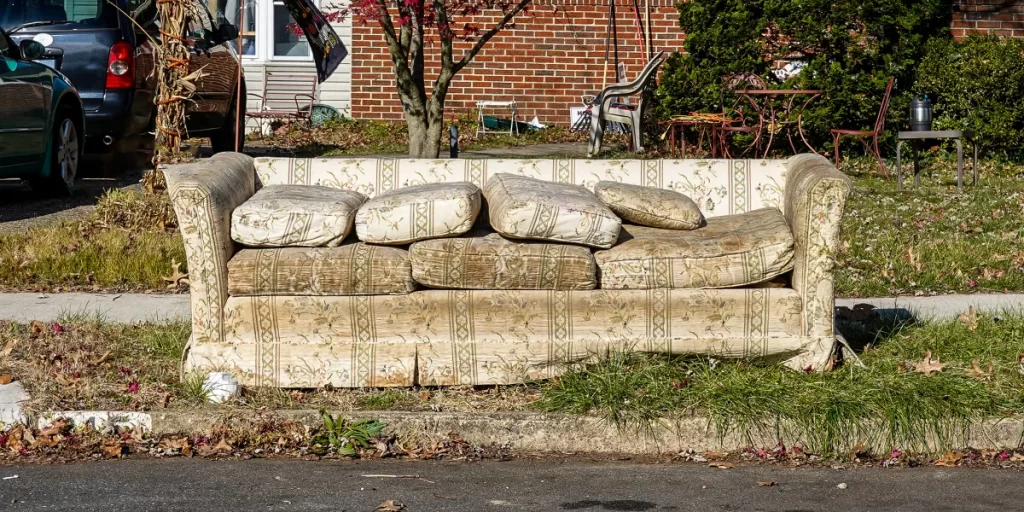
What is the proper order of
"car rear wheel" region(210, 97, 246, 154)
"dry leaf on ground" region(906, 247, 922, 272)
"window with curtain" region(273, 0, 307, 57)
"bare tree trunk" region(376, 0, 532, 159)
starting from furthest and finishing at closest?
1. "window with curtain" region(273, 0, 307, 57)
2. "car rear wheel" region(210, 97, 246, 154)
3. "bare tree trunk" region(376, 0, 532, 159)
4. "dry leaf on ground" region(906, 247, 922, 272)

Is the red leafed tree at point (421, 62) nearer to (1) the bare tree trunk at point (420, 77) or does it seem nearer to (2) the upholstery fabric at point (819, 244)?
(1) the bare tree trunk at point (420, 77)

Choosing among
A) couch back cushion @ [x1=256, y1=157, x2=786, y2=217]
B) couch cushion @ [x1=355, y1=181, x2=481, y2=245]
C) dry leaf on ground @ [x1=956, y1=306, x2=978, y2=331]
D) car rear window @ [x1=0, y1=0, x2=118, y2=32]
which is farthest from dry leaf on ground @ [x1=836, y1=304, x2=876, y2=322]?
car rear window @ [x1=0, y1=0, x2=118, y2=32]

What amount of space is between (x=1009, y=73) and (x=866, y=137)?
62.0 inches

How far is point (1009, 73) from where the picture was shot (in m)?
13.6

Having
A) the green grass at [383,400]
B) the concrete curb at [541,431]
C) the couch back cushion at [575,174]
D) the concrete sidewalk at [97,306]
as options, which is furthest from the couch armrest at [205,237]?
the concrete sidewalk at [97,306]

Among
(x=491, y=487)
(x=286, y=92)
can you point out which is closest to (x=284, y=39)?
(x=286, y=92)

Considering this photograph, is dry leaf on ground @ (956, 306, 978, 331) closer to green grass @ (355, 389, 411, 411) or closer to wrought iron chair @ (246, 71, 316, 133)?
green grass @ (355, 389, 411, 411)

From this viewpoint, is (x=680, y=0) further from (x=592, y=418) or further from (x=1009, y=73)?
(x=592, y=418)

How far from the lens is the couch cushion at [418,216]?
18.7 ft

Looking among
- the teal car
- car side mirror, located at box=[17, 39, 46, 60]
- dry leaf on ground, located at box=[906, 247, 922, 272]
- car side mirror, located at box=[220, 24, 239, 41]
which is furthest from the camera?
car side mirror, located at box=[220, 24, 239, 41]

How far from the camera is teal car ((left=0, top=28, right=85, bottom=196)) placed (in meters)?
10.3

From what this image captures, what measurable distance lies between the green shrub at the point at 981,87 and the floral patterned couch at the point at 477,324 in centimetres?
879

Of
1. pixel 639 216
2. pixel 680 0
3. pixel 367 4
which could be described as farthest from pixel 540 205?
pixel 680 0

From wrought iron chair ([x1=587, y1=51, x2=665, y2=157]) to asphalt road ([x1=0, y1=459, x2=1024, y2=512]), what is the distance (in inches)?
380
